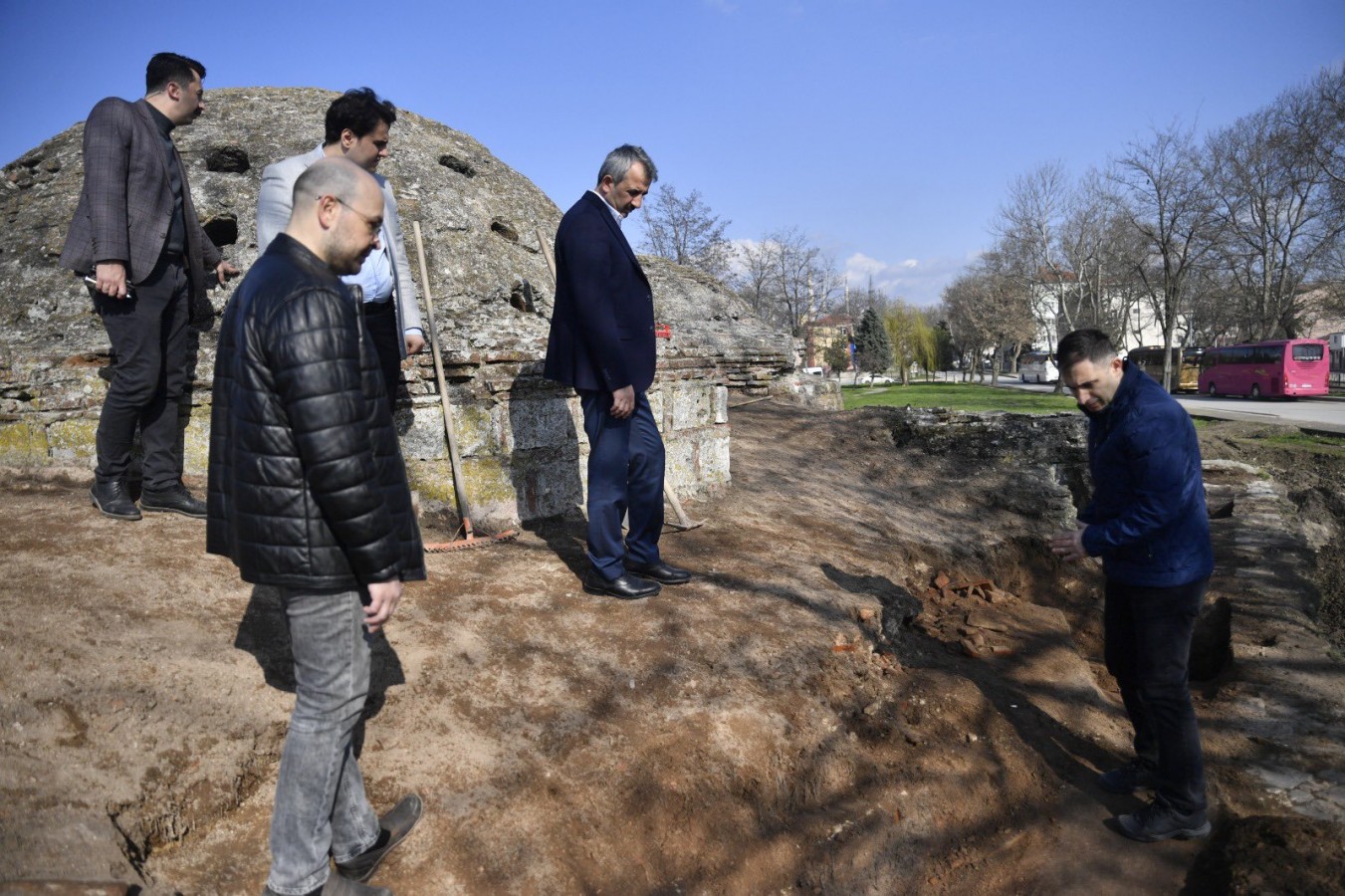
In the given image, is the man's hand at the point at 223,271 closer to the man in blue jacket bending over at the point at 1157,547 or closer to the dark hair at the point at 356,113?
the dark hair at the point at 356,113

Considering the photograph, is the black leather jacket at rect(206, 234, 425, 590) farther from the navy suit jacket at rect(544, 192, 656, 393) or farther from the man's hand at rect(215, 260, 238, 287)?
the man's hand at rect(215, 260, 238, 287)

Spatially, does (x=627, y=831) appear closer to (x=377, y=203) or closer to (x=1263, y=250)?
(x=377, y=203)

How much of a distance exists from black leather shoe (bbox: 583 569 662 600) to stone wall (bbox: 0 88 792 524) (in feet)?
3.40

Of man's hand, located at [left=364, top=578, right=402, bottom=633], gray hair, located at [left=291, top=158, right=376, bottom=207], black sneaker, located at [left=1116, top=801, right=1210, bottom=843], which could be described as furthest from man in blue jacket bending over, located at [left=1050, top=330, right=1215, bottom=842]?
gray hair, located at [left=291, top=158, right=376, bottom=207]

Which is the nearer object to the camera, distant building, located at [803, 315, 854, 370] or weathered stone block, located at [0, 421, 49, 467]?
weathered stone block, located at [0, 421, 49, 467]

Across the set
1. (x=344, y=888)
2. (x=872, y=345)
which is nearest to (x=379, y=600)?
(x=344, y=888)

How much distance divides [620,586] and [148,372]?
2513 mm

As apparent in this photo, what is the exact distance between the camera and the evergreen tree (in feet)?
164

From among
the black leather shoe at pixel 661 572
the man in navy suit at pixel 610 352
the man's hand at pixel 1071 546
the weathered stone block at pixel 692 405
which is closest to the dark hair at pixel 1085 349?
the man's hand at pixel 1071 546

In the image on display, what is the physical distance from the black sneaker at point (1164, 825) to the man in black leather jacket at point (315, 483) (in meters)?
2.77

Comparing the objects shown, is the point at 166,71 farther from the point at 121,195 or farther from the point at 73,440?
the point at 73,440

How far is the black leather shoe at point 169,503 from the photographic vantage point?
3936 millimetres

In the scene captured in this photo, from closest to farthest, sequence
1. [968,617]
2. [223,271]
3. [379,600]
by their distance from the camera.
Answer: [379,600] < [223,271] < [968,617]

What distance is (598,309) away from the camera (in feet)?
12.2
